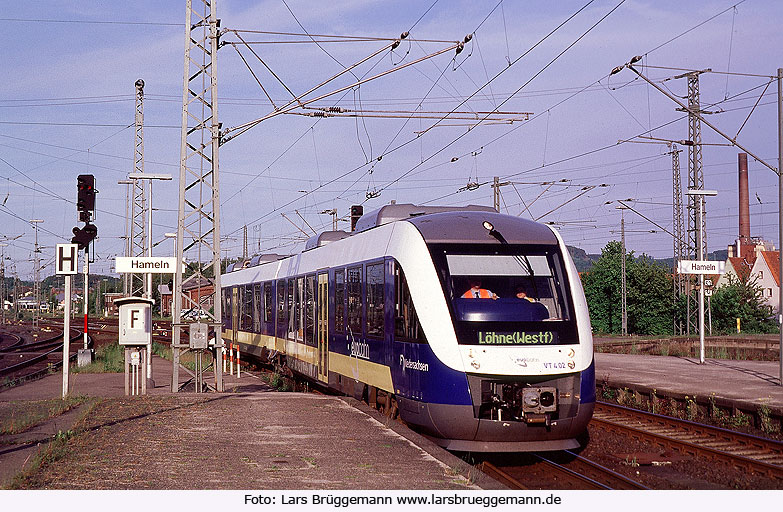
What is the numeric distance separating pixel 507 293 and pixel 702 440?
4687 millimetres

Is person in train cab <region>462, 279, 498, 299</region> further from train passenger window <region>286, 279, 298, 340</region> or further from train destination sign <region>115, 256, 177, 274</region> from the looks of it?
train destination sign <region>115, 256, 177, 274</region>

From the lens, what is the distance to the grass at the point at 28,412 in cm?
1368

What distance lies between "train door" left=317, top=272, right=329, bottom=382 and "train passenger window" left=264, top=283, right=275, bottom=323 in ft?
23.3

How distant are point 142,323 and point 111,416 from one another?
616 cm

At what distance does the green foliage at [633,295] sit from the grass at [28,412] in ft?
149

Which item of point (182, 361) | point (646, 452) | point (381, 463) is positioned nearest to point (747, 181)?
point (182, 361)

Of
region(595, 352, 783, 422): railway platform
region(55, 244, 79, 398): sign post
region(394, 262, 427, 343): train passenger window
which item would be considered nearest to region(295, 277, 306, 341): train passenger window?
region(55, 244, 79, 398): sign post

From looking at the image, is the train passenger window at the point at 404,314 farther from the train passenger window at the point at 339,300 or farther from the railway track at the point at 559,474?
the train passenger window at the point at 339,300

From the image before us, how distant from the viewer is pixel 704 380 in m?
21.7

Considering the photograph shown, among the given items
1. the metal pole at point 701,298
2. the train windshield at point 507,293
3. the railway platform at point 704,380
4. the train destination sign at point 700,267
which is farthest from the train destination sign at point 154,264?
the metal pole at point 701,298

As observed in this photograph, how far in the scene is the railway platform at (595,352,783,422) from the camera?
16672 millimetres

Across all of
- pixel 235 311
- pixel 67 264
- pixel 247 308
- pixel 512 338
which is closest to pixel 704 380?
pixel 512 338

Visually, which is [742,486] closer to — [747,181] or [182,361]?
[182,361]

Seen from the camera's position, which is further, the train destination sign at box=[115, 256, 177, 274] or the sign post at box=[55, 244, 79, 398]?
the train destination sign at box=[115, 256, 177, 274]
